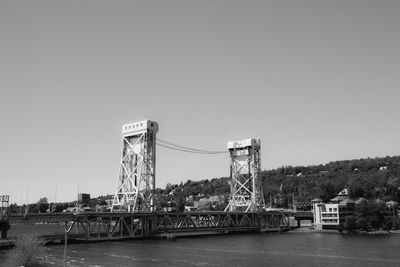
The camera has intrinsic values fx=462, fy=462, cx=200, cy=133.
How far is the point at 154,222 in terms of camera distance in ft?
283

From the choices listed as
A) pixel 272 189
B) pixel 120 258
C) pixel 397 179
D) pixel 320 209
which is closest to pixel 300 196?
pixel 272 189

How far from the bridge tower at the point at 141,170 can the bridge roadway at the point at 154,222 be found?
263 centimetres

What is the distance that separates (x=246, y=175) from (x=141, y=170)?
38.4 metres

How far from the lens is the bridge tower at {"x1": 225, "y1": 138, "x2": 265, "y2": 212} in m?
110

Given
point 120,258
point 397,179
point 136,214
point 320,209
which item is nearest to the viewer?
point 120,258

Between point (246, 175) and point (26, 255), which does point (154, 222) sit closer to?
point (246, 175)

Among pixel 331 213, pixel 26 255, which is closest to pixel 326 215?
pixel 331 213

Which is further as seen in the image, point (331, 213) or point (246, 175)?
point (246, 175)

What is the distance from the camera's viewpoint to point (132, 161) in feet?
286

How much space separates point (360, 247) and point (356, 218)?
3525 cm

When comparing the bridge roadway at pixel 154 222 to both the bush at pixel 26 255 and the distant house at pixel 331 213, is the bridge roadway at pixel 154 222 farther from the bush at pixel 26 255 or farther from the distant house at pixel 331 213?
the bush at pixel 26 255

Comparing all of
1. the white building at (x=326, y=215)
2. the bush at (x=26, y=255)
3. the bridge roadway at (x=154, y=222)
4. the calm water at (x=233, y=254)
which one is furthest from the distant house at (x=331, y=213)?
the bush at (x=26, y=255)

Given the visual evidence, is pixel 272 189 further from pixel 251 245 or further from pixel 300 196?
pixel 251 245

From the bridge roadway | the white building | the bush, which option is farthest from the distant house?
Result: the bush
